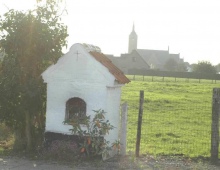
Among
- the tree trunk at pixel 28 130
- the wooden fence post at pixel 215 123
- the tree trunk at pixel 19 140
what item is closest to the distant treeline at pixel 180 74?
the wooden fence post at pixel 215 123

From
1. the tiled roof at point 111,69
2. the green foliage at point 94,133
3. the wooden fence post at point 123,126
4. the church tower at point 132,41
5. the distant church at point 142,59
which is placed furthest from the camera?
the church tower at point 132,41

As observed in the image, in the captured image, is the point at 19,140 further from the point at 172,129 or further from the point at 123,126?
the point at 172,129

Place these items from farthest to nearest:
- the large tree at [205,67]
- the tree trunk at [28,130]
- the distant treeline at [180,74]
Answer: the large tree at [205,67]
the distant treeline at [180,74]
the tree trunk at [28,130]

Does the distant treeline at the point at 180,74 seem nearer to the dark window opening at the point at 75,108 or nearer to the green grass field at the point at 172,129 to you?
the green grass field at the point at 172,129

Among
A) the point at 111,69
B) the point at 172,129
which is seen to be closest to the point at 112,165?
the point at 111,69

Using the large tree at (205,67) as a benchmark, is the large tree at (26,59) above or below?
below

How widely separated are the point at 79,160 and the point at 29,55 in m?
3.15

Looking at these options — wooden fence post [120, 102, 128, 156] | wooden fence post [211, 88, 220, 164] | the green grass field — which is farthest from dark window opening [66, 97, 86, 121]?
wooden fence post [211, 88, 220, 164]

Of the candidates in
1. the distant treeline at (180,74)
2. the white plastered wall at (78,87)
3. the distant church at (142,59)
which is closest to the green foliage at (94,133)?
the white plastered wall at (78,87)

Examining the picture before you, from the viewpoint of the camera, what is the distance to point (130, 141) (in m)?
13.6

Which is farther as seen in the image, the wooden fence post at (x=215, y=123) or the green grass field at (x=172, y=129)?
the green grass field at (x=172, y=129)

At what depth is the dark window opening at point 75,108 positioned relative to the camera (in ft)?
33.2

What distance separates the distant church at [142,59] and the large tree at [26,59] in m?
74.6

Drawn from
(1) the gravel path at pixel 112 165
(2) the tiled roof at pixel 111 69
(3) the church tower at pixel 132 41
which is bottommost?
(1) the gravel path at pixel 112 165
